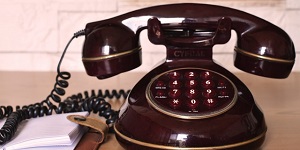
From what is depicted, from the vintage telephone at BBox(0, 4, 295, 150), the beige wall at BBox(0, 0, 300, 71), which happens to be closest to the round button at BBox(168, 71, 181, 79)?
the vintage telephone at BBox(0, 4, 295, 150)

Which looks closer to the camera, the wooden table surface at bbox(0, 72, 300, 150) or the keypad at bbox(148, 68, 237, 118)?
the keypad at bbox(148, 68, 237, 118)

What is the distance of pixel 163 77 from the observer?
0.71m

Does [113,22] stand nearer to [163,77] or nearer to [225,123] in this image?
[163,77]

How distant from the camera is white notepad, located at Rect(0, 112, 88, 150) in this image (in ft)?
2.23

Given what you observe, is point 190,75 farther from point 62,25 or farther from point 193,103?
point 62,25

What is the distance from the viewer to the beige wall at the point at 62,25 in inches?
51.9

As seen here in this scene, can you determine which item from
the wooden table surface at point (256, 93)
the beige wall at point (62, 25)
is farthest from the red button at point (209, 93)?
the beige wall at point (62, 25)

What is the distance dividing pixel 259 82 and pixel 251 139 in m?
0.64

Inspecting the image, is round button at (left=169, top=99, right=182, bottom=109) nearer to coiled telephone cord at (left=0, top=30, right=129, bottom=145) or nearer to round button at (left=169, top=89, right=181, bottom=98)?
round button at (left=169, top=89, right=181, bottom=98)

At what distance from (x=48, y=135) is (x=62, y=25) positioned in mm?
733

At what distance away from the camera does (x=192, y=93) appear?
2.16 feet

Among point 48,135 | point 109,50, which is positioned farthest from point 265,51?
point 48,135

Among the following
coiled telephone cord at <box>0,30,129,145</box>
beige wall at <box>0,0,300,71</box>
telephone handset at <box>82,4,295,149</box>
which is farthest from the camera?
beige wall at <box>0,0,300,71</box>

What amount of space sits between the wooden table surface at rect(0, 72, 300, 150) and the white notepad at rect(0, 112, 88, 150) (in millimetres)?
56
